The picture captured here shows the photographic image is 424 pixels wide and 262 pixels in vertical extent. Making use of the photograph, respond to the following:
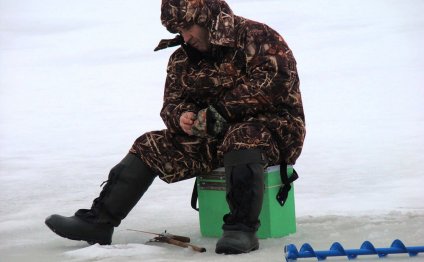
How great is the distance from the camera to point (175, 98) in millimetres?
4090

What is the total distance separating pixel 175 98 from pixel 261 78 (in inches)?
16.7

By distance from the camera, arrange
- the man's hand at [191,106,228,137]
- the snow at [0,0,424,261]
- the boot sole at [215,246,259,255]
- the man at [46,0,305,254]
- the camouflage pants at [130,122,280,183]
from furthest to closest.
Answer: the snow at [0,0,424,261] < the camouflage pants at [130,122,280,183] < the man's hand at [191,106,228,137] < the man at [46,0,305,254] < the boot sole at [215,246,259,255]

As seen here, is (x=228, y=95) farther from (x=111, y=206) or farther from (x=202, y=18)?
(x=111, y=206)

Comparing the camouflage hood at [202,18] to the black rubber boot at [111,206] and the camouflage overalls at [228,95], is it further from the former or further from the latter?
the black rubber boot at [111,206]

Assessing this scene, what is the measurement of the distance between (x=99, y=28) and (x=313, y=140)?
685 cm

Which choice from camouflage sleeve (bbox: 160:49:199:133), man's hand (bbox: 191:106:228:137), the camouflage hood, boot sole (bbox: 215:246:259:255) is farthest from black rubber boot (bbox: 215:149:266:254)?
the camouflage hood

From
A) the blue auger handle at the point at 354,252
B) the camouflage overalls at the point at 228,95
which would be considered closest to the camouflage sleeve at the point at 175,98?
the camouflage overalls at the point at 228,95

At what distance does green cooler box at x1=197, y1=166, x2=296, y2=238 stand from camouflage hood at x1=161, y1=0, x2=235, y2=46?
0.50 meters

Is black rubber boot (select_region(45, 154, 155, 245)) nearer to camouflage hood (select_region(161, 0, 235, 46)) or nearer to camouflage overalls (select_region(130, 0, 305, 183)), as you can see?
camouflage overalls (select_region(130, 0, 305, 183))

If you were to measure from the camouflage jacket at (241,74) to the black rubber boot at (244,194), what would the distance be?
18 cm

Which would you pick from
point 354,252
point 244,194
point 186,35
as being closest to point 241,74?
point 186,35

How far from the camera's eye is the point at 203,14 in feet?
12.7

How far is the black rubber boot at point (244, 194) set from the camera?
3.69 metres

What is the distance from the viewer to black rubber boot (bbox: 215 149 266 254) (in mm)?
3689
